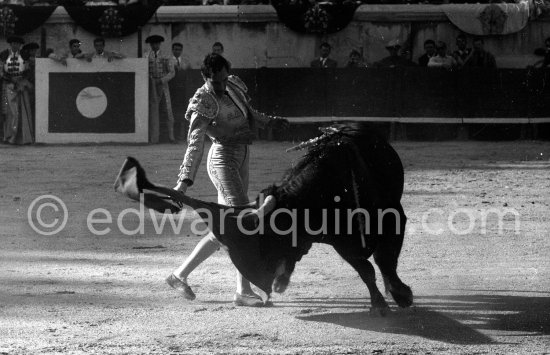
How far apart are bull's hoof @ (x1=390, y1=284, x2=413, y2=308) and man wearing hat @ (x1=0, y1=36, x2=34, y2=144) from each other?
11006 millimetres

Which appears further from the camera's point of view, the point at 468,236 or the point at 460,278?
the point at 468,236

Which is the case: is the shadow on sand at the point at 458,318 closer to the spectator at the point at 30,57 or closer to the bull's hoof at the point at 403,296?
the bull's hoof at the point at 403,296

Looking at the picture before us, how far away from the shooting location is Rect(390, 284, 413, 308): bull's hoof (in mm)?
5988

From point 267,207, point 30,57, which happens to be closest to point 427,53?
point 30,57

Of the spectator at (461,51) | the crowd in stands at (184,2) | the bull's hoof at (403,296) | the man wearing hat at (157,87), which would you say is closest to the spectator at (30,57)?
the crowd in stands at (184,2)

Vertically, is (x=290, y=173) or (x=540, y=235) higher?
(x=290, y=173)

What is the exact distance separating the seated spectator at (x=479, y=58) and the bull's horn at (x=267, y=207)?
11.4 metres

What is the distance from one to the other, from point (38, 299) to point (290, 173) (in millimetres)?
1680

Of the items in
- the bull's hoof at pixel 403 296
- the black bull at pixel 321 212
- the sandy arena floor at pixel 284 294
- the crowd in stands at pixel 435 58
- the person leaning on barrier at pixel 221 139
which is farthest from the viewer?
the crowd in stands at pixel 435 58

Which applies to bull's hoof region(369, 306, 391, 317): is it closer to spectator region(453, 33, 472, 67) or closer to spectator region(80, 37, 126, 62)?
spectator region(80, 37, 126, 62)

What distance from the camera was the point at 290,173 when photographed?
5914 millimetres

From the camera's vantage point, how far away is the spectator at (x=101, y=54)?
53.4 ft

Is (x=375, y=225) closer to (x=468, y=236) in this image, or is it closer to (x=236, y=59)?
(x=468, y=236)

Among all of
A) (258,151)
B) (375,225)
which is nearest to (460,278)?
(375,225)
